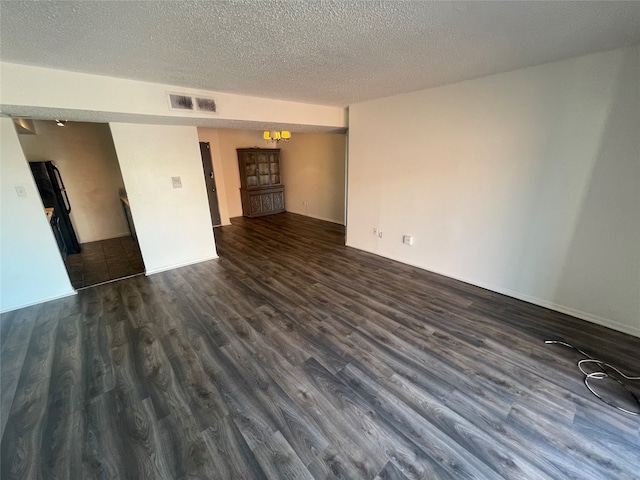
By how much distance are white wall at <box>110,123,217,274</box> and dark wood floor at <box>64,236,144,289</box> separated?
57 centimetres

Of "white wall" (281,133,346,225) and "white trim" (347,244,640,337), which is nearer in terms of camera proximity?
"white trim" (347,244,640,337)

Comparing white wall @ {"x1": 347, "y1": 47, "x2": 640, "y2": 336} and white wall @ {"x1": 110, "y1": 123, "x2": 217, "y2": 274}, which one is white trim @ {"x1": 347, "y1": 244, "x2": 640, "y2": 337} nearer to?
white wall @ {"x1": 347, "y1": 47, "x2": 640, "y2": 336}

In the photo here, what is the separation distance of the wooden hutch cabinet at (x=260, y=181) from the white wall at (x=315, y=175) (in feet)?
1.12

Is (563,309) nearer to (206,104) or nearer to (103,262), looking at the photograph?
(206,104)

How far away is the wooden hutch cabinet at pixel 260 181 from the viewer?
22.7ft

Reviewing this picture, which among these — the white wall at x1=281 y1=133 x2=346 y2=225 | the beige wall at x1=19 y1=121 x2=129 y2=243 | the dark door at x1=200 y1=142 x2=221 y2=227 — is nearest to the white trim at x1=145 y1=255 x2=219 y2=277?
the dark door at x1=200 y1=142 x2=221 y2=227

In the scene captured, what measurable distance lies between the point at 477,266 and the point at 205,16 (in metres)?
3.54

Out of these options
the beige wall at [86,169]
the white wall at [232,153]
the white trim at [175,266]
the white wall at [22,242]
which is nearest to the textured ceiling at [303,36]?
the white wall at [22,242]

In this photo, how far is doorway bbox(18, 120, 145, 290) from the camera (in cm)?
402

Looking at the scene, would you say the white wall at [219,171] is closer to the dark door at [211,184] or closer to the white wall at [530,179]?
the dark door at [211,184]

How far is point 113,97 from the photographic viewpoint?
2496 millimetres

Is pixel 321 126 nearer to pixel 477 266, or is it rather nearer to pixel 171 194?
pixel 171 194

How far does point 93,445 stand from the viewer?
4.83 ft

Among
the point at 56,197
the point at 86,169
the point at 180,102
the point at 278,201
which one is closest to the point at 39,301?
the point at 56,197
